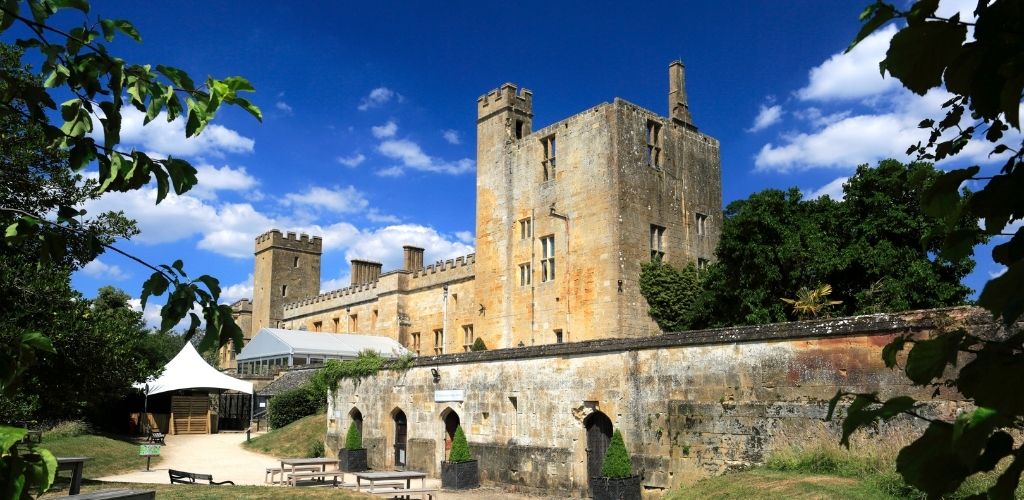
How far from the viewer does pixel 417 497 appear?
16.8m

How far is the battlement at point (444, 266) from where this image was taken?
4044cm

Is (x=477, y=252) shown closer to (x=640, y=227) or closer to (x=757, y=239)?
(x=640, y=227)

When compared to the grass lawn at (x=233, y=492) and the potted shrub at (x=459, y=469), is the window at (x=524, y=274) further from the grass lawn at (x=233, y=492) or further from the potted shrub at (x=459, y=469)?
the grass lawn at (x=233, y=492)

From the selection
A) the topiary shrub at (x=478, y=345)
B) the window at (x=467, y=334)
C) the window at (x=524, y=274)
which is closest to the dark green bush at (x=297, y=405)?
the topiary shrub at (x=478, y=345)

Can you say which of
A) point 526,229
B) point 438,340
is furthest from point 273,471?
point 438,340

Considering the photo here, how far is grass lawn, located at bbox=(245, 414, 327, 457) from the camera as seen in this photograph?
88.7ft

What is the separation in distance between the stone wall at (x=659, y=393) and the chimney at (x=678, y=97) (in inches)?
644

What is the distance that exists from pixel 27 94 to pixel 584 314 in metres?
25.6

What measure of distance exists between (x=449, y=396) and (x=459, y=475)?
8.39 ft

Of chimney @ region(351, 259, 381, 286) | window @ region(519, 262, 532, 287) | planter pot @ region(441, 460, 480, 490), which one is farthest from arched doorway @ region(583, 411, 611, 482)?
chimney @ region(351, 259, 381, 286)

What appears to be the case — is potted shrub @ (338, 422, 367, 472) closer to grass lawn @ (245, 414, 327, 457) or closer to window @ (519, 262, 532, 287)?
grass lawn @ (245, 414, 327, 457)

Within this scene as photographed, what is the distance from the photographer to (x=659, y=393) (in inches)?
582

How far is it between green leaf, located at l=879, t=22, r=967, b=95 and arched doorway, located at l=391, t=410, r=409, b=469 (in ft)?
70.4

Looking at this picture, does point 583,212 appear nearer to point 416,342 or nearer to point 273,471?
point 273,471
